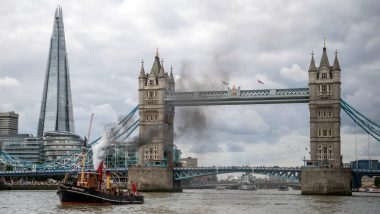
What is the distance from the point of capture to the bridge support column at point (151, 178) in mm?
134000

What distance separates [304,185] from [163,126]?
3266cm

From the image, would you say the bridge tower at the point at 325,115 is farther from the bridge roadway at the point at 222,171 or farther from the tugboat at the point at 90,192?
the tugboat at the point at 90,192

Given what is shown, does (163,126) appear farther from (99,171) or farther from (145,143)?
(99,171)

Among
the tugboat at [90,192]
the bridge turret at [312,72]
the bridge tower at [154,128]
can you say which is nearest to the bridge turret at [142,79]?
the bridge tower at [154,128]

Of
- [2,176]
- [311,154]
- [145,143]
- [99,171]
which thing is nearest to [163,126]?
[145,143]

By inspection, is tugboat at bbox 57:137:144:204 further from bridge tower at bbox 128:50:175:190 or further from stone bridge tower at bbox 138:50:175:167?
stone bridge tower at bbox 138:50:175:167

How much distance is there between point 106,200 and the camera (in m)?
83.1

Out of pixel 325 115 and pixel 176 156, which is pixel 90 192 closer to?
pixel 325 115

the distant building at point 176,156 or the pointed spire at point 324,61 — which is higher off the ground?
the pointed spire at point 324,61

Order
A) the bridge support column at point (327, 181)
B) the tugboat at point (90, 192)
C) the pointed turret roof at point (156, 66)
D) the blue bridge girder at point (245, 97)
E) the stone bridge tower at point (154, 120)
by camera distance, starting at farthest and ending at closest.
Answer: the pointed turret roof at point (156, 66)
the stone bridge tower at point (154, 120)
the blue bridge girder at point (245, 97)
the bridge support column at point (327, 181)
the tugboat at point (90, 192)

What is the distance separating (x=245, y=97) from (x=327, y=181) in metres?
23.2

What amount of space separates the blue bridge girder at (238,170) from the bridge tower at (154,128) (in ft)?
8.58

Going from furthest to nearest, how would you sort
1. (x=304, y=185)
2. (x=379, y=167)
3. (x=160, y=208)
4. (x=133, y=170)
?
(x=379, y=167)
(x=133, y=170)
(x=304, y=185)
(x=160, y=208)

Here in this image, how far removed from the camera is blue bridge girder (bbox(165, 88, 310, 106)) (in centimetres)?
13200
